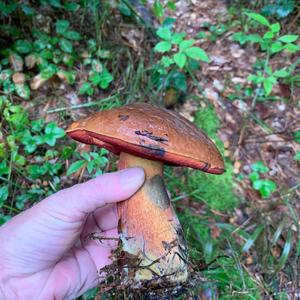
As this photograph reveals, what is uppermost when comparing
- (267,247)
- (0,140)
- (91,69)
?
(91,69)

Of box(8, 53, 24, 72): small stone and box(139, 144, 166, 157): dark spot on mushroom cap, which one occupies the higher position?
box(139, 144, 166, 157): dark spot on mushroom cap

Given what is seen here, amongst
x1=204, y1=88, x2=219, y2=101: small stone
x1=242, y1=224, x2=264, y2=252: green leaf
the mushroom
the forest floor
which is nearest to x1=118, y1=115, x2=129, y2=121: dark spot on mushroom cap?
the mushroom

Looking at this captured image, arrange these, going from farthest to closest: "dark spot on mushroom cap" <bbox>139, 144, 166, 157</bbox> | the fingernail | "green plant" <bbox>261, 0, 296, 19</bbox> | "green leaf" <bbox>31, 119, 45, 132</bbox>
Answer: "green plant" <bbox>261, 0, 296, 19</bbox> → "green leaf" <bbox>31, 119, 45, 132</bbox> → the fingernail → "dark spot on mushroom cap" <bbox>139, 144, 166, 157</bbox>

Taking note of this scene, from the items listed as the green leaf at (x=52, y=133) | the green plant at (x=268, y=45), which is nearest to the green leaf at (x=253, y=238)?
the green plant at (x=268, y=45)

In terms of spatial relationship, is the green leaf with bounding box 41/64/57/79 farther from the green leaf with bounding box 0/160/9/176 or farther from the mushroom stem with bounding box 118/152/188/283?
the mushroom stem with bounding box 118/152/188/283

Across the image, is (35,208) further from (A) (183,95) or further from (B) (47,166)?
(A) (183,95)

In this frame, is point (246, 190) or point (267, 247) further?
point (246, 190)

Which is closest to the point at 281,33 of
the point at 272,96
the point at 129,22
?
the point at 272,96

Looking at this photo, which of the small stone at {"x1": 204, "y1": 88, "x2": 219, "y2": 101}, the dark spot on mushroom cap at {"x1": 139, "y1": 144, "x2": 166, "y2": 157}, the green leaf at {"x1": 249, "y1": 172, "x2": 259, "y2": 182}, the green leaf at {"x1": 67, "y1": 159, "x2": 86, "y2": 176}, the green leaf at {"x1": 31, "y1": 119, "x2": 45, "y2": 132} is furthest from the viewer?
the small stone at {"x1": 204, "y1": 88, "x2": 219, "y2": 101}
